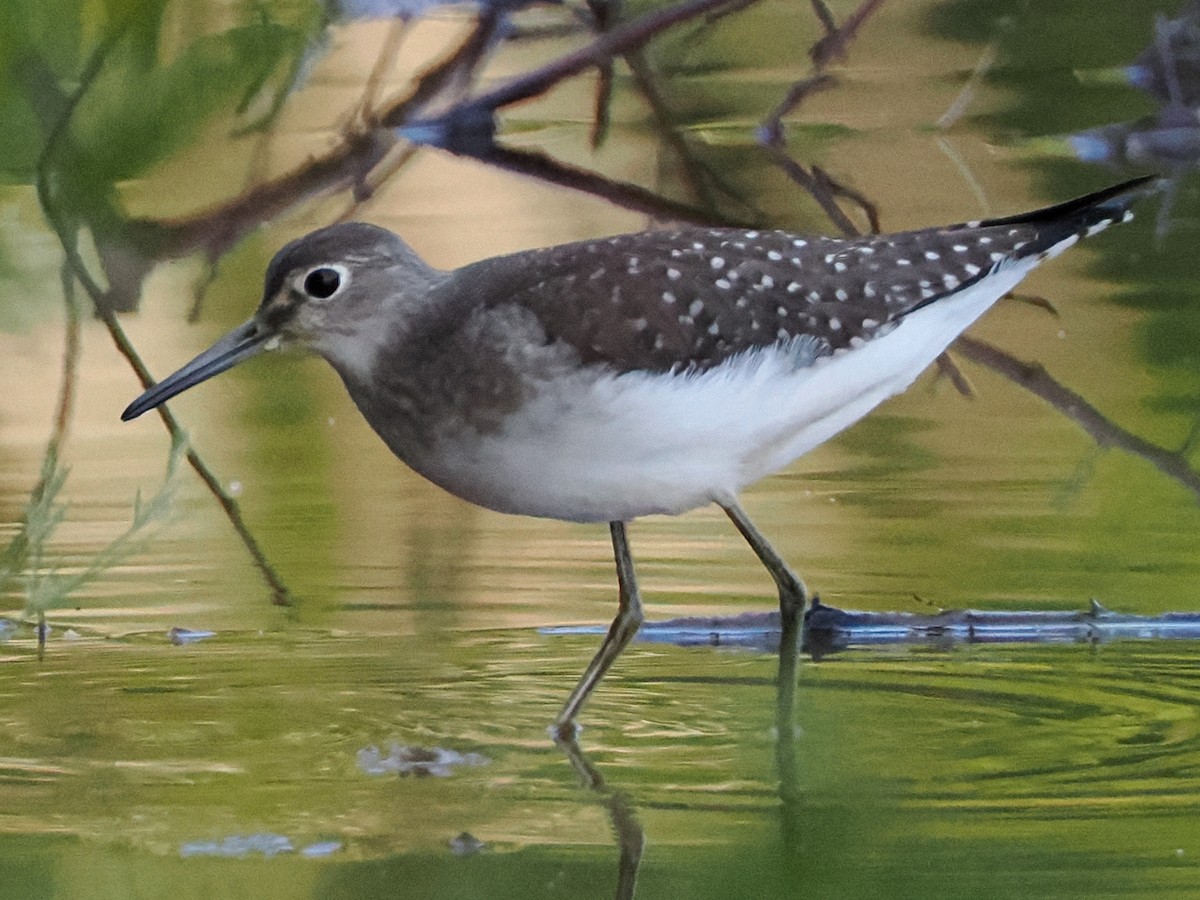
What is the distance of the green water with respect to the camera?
3.38 metres

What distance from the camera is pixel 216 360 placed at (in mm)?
4254

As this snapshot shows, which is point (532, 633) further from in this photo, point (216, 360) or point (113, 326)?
point (113, 326)

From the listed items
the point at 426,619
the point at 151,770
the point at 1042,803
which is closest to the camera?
the point at 1042,803

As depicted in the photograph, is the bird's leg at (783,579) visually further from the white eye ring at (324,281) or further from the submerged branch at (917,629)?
the white eye ring at (324,281)

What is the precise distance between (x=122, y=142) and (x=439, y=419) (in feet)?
2.38

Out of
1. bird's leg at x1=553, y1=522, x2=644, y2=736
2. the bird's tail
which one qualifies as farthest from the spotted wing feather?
bird's leg at x1=553, y1=522, x2=644, y2=736

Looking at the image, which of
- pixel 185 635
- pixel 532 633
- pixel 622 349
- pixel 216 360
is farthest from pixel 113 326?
pixel 622 349

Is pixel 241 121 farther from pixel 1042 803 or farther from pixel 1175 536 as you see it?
pixel 1042 803

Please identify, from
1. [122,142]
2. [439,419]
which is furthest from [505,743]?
[122,142]

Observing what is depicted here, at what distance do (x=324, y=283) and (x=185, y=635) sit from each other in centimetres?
79

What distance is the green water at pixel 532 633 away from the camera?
338 cm

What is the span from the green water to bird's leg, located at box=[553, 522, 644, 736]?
0.16 feet

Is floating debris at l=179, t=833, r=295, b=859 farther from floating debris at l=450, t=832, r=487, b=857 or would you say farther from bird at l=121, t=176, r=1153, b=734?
bird at l=121, t=176, r=1153, b=734

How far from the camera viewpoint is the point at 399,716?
4.12 m
